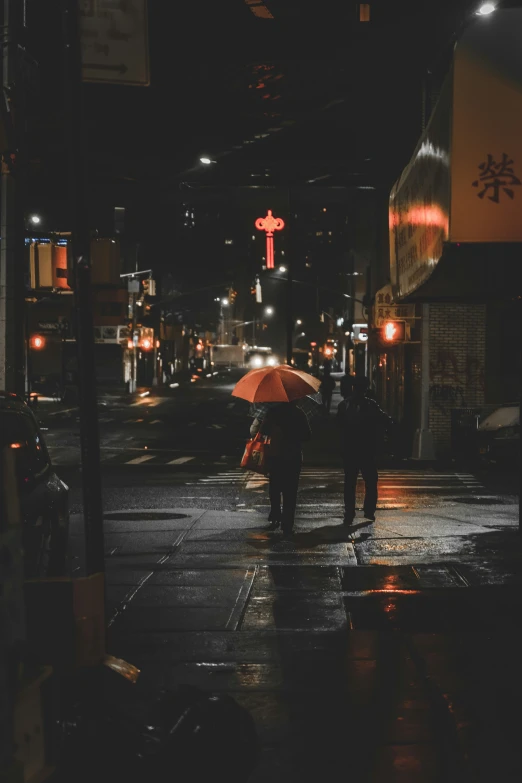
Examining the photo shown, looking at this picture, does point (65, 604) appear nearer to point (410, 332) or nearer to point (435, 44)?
point (435, 44)

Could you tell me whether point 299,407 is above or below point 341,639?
above

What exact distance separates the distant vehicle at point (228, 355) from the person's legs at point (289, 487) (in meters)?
126

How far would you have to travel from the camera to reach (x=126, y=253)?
74.2 m

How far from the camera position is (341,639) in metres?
7.48

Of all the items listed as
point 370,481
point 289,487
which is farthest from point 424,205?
point 370,481

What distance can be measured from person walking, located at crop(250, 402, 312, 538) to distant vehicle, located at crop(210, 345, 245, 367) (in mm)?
125687

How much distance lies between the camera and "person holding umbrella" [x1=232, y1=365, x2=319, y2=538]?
11.9m

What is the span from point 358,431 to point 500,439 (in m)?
8.77

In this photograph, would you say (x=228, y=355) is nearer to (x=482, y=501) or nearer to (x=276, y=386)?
(x=482, y=501)

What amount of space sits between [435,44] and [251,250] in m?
18.0

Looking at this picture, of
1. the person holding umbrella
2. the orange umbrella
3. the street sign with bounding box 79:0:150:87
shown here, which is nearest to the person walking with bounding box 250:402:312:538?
the person holding umbrella

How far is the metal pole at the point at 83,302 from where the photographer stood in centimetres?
620

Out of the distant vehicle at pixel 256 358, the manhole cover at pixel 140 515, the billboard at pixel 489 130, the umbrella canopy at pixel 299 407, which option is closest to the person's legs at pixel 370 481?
the umbrella canopy at pixel 299 407

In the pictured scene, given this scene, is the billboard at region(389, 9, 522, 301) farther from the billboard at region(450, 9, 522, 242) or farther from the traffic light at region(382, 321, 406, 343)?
the traffic light at region(382, 321, 406, 343)
